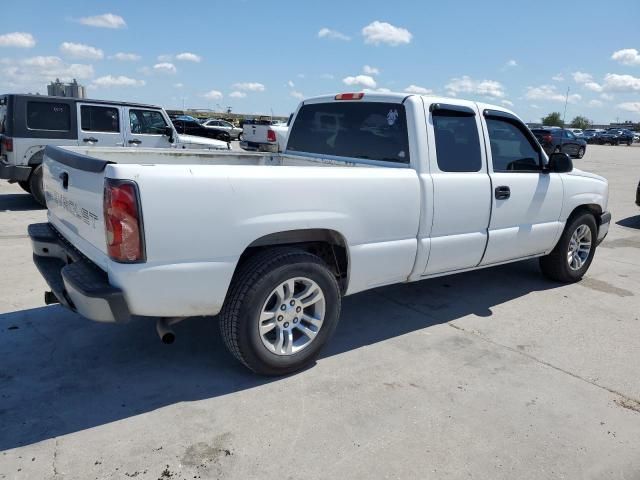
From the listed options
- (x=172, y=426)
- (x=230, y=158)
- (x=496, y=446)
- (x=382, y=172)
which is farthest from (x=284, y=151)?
(x=496, y=446)

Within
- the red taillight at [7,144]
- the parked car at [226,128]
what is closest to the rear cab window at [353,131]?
the red taillight at [7,144]

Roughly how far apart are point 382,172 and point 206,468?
2213 mm

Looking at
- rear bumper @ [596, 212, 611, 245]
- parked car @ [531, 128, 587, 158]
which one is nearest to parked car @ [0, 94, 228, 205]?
rear bumper @ [596, 212, 611, 245]

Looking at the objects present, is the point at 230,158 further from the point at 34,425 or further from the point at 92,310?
the point at 34,425

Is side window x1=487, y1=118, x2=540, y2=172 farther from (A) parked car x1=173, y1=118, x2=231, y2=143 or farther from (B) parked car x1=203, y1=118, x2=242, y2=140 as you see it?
(B) parked car x1=203, y1=118, x2=242, y2=140

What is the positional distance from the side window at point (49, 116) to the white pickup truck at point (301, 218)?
5482 millimetres

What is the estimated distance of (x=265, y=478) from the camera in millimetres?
2480

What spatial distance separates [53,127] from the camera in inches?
348

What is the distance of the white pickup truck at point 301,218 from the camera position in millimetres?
2752

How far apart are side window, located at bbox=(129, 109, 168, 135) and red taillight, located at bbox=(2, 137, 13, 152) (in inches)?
81.7

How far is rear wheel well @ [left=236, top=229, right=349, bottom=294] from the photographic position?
10.7ft

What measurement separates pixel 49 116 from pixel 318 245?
722 cm

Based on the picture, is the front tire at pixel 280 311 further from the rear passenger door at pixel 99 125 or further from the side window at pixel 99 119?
the side window at pixel 99 119

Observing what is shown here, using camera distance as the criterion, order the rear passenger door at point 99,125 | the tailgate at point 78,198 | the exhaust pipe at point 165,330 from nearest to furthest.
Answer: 1. the tailgate at point 78,198
2. the exhaust pipe at point 165,330
3. the rear passenger door at point 99,125
